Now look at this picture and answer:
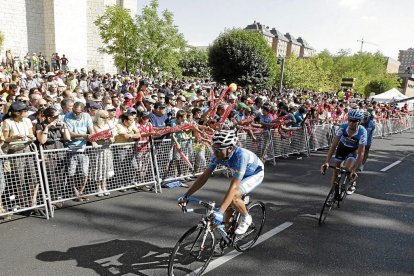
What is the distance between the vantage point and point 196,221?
5.67m

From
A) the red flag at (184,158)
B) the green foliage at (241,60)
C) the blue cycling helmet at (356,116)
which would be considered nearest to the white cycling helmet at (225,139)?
the blue cycling helmet at (356,116)

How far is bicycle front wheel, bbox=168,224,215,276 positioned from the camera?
3.67 meters

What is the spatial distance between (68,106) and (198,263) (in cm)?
468

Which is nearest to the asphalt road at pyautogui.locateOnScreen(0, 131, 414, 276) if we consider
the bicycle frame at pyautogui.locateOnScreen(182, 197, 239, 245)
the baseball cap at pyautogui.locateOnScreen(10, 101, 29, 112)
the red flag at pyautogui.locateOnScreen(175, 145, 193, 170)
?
the bicycle frame at pyautogui.locateOnScreen(182, 197, 239, 245)

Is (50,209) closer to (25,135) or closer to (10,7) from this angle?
(25,135)

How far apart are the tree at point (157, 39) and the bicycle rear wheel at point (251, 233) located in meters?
16.2

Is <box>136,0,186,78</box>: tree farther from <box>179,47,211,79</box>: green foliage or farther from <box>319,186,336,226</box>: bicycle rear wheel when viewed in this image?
<box>179,47,211,79</box>: green foliage

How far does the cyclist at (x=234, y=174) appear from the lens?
375cm

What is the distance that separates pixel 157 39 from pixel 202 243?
17.5 m

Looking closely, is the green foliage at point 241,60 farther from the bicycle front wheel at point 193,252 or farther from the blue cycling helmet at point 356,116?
the bicycle front wheel at point 193,252

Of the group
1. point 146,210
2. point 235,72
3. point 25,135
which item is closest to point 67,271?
point 146,210

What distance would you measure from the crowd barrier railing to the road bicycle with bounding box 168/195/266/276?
2.90 m

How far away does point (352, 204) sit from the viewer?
7.04 m

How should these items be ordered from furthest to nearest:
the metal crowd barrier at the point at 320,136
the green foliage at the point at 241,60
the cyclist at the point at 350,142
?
the green foliage at the point at 241,60 → the metal crowd barrier at the point at 320,136 → the cyclist at the point at 350,142
